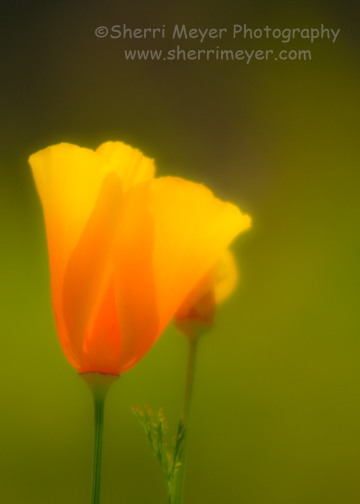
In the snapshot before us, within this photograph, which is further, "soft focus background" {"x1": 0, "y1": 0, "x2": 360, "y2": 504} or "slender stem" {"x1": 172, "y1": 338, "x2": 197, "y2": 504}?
"soft focus background" {"x1": 0, "y1": 0, "x2": 360, "y2": 504}

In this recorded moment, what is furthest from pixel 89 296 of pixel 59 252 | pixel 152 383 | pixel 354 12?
pixel 354 12

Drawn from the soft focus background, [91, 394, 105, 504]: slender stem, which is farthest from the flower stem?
the soft focus background

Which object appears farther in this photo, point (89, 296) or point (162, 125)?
point (162, 125)

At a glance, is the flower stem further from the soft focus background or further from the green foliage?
the soft focus background

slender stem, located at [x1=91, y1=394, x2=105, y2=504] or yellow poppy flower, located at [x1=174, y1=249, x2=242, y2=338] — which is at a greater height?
yellow poppy flower, located at [x1=174, y1=249, x2=242, y2=338]

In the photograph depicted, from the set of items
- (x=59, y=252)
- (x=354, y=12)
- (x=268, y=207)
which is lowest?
(x=59, y=252)

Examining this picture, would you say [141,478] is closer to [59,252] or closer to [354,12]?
[59,252]

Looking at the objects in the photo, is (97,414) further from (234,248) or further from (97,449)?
(234,248)

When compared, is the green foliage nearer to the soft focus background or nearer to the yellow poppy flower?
the yellow poppy flower
